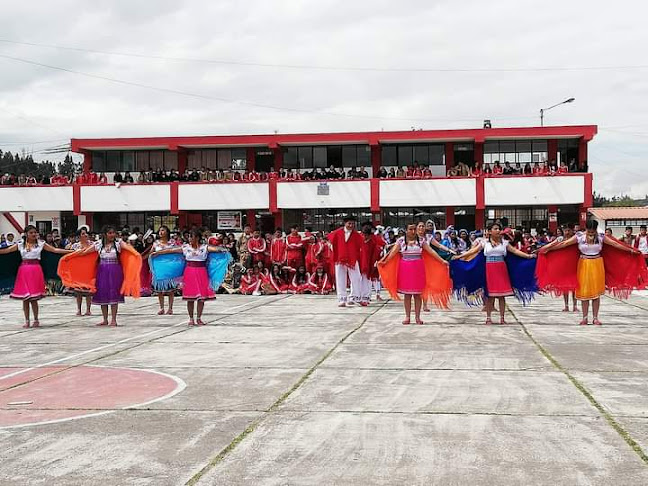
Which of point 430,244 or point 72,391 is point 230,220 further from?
point 72,391

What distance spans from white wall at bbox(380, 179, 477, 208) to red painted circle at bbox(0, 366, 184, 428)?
3434 cm

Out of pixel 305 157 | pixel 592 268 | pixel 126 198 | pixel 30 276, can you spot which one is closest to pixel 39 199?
pixel 126 198

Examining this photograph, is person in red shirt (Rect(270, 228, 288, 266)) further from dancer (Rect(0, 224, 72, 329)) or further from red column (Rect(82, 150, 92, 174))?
red column (Rect(82, 150, 92, 174))

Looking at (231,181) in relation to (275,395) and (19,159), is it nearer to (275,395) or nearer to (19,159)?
(275,395)

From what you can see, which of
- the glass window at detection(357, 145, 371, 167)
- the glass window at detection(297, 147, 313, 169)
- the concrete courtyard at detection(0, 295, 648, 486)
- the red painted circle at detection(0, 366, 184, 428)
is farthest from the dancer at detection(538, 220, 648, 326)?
the glass window at detection(297, 147, 313, 169)

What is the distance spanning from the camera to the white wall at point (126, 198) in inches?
1779

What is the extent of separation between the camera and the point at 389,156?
46125mm

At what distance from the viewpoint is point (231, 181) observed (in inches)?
1751

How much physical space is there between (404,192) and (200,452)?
38.0m

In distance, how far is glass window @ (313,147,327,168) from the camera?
46562mm

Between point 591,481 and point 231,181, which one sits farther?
point 231,181

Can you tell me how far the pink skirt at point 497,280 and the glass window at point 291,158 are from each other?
1316 inches

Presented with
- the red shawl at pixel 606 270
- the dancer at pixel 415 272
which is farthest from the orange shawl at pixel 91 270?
the red shawl at pixel 606 270

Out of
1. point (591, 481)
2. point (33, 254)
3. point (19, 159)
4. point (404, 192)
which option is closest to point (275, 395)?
point (591, 481)
